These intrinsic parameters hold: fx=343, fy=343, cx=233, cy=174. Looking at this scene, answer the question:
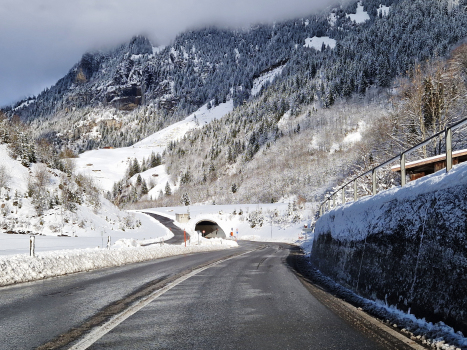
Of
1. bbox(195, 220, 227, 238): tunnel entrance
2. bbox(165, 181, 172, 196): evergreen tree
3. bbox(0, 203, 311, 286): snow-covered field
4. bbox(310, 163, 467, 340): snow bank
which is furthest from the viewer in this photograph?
bbox(165, 181, 172, 196): evergreen tree

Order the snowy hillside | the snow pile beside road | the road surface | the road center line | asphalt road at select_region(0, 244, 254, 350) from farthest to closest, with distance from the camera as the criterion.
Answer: the snowy hillside
the snow pile beside road
asphalt road at select_region(0, 244, 254, 350)
the road surface
the road center line

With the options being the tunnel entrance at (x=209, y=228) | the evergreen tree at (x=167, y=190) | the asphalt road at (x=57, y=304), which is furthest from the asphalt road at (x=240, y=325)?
the evergreen tree at (x=167, y=190)

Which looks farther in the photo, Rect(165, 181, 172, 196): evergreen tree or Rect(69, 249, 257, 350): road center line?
Rect(165, 181, 172, 196): evergreen tree

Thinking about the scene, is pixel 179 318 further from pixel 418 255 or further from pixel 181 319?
pixel 418 255

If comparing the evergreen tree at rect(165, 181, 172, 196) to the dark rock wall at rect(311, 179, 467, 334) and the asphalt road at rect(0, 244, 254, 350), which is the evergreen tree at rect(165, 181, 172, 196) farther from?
the dark rock wall at rect(311, 179, 467, 334)

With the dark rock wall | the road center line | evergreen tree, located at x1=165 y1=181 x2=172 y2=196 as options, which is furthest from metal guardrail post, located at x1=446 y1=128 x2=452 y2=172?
evergreen tree, located at x1=165 y1=181 x2=172 y2=196

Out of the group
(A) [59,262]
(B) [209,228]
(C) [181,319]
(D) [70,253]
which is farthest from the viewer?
(B) [209,228]

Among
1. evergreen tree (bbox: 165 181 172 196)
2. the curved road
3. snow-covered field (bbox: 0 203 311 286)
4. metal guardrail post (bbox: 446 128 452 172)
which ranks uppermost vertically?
evergreen tree (bbox: 165 181 172 196)

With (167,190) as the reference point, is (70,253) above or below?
below

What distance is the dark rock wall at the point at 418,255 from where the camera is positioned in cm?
405

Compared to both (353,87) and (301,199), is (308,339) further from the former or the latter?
(353,87)

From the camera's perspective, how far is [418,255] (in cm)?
485

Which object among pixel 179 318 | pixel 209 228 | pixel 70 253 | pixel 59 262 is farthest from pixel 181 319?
pixel 209 228

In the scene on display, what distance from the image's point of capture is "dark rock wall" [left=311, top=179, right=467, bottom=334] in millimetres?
4047
